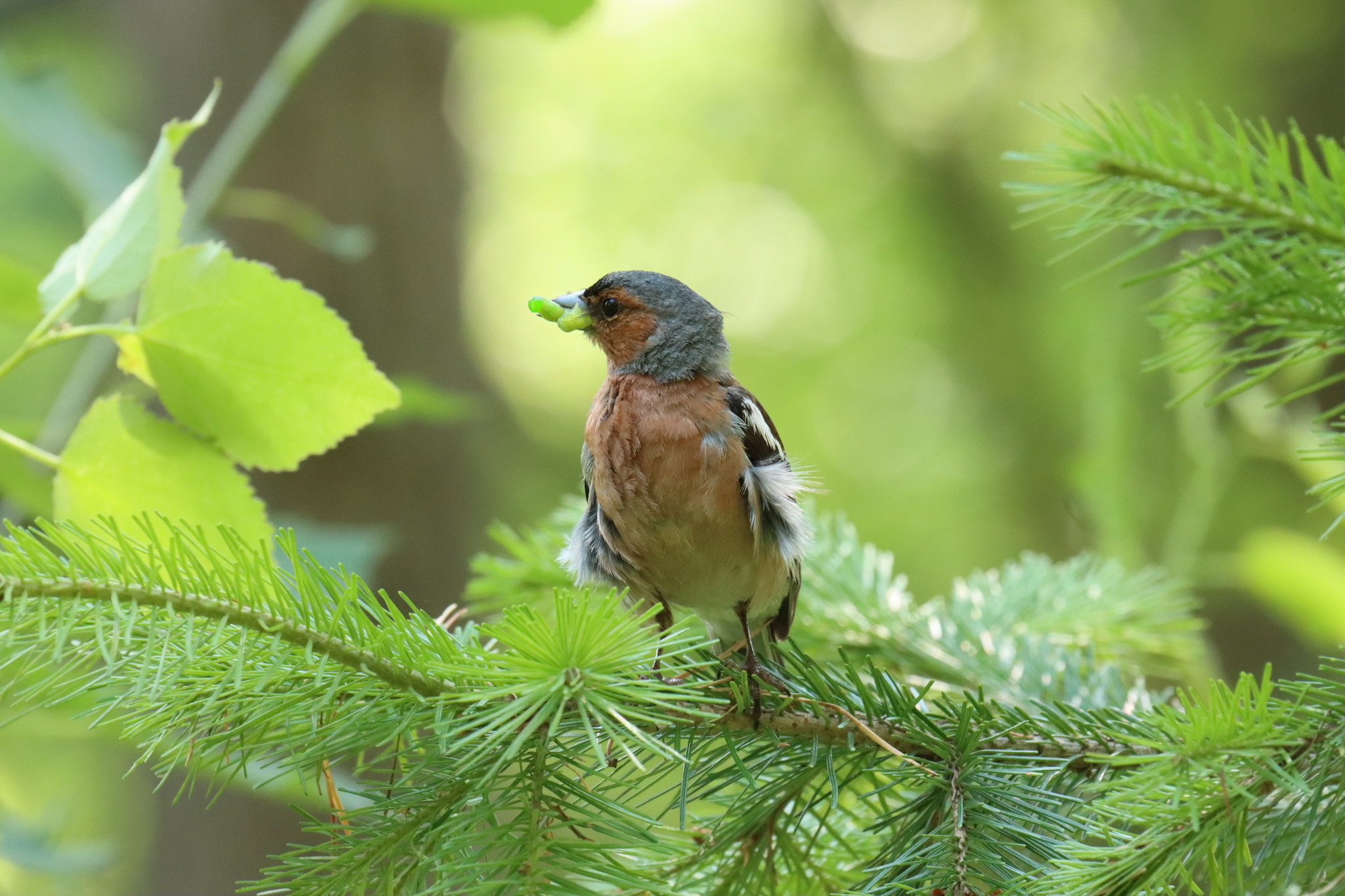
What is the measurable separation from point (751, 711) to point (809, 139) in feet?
35.1

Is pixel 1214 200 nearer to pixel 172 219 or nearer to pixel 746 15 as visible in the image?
pixel 172 219

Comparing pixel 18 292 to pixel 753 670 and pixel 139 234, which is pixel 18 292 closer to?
pixel 139 234

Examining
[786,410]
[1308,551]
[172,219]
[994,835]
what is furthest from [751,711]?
[786,410]

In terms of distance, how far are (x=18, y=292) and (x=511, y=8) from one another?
120cm

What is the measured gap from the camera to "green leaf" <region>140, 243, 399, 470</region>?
1435mm

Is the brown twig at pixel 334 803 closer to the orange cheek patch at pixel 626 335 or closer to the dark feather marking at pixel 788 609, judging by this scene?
the dark feather marking at pixel 788 609

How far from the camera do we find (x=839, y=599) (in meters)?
2.61

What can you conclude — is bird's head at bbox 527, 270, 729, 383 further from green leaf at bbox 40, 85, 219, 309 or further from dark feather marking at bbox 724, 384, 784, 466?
green leaf at bbox 40, 85, 219, 309

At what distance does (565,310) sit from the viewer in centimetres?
288

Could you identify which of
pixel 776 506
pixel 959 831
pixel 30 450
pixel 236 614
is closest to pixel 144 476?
pixel 30 450

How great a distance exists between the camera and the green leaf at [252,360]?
1435mm

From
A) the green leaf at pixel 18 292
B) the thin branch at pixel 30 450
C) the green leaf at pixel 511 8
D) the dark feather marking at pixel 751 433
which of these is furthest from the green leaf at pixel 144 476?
the dark feather marking at pixel 751 433

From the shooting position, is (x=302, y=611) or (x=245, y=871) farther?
(x=245, y=871)

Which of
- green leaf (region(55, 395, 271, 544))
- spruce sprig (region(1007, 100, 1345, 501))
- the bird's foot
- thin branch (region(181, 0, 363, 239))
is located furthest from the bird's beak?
spruce sprig (region(1007, 100, 1345, 501))
